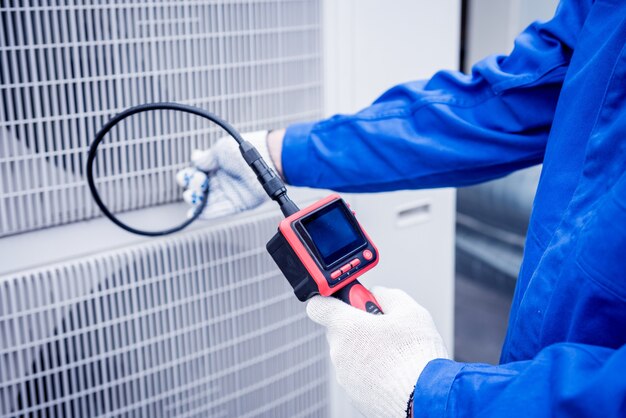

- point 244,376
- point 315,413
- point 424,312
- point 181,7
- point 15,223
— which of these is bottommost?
point 315,413

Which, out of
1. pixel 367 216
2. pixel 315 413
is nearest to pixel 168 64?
pixel 367 216

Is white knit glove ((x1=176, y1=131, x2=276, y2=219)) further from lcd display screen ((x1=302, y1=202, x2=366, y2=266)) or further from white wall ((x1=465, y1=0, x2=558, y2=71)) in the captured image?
white wall ((x1=465, y1=0, x2=558, y2=71))

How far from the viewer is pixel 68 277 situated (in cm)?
98

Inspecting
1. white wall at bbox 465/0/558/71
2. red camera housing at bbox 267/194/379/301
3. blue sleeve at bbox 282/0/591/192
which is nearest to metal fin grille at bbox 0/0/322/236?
blue sleeve at bbox 282/0/591/192

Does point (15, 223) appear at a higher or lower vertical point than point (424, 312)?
higher

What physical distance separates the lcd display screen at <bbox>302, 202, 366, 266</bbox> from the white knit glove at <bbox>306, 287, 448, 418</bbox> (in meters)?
0.06

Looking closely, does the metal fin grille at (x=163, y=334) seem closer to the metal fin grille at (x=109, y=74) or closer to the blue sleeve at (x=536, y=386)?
the metal fin grille at (x=109, y=74)

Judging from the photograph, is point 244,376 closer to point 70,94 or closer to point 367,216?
point 367,216

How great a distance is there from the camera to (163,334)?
42.3 inches

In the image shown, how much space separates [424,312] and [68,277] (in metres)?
0.51

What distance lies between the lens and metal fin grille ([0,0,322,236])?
891 mm

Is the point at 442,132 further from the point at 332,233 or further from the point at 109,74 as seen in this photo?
the point at 109,74

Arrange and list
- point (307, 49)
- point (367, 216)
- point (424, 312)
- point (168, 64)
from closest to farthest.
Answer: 1. point (424, 312)
2. point (168, 64)
3. point (307, 49)
4. point (367, 216)

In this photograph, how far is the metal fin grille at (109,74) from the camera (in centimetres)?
89
